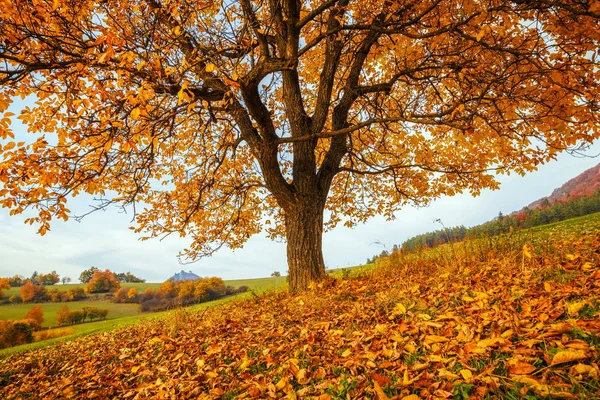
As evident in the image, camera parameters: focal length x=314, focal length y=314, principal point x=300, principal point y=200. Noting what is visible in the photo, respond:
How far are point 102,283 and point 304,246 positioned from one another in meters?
61.5

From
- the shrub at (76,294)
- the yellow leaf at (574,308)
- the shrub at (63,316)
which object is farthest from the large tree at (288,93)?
the shrub at (76,294)

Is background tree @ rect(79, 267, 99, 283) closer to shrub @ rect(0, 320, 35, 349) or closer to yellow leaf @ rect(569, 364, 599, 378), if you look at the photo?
shrub @ rect(0, 320, 35, 349)

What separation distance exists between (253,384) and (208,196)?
7.38 m

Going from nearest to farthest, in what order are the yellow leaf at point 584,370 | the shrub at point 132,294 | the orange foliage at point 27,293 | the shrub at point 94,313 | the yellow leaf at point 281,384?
the yellow leaf at point 584,370 → the yellow leaf at point 281,384 → the shrub at point 94,313 → the shrub at point 132,294 → the orange foliage at point 27,293

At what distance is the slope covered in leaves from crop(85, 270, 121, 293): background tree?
5821 cm

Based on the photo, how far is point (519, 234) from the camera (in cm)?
638

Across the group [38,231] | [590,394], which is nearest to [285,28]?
[38,231]

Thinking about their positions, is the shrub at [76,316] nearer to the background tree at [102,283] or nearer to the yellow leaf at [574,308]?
the background tree at [102,283]

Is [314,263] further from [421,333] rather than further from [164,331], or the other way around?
[421,333]

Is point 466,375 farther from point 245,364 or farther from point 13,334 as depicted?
point 13,334

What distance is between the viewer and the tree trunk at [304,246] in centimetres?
687

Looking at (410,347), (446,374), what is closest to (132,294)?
(410,347)

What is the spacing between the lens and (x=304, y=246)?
695 cm

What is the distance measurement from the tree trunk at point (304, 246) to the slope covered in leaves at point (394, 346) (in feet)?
3.10
